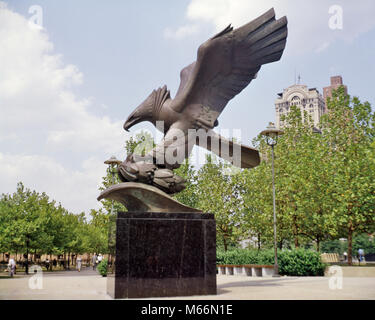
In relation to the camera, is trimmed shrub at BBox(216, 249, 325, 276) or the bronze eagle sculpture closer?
the bronze eagle sculpture

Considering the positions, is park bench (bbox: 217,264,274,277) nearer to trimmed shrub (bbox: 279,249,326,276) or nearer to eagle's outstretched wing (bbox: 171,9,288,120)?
trimmed shrub (bbox: 279,249,326,276)

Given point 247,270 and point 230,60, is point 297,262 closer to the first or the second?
point 247,270

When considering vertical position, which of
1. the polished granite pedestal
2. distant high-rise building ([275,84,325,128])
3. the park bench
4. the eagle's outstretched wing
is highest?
distant high-rise building ([275,84,325,128])

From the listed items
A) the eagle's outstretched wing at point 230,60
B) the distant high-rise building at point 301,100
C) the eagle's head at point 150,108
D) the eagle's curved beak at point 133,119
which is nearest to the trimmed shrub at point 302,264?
the eagle's outstretched wing at point 230,60

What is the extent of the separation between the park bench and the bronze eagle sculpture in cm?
919

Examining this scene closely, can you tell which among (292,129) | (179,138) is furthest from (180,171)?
(179,138)

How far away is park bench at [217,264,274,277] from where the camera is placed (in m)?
18.2

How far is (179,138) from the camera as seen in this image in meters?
9.95

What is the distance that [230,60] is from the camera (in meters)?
9.71

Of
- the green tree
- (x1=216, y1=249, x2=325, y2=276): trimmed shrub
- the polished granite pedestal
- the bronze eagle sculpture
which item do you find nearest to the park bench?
(x1=216, y1=249, x2=325, y2=276): trimmed shrub

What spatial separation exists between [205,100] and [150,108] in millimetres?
1530

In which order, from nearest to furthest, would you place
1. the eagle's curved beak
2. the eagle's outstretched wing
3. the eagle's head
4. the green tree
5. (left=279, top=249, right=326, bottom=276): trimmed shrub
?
1. the eagle's outstretched wing
2. the eagle's head
3. the eagle's curved beak
4. (left=279, top=249, right=326, bottom=276): trimmed shrub
5. the green tree

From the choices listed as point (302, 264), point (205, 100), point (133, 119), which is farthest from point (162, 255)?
point (302, 264)
